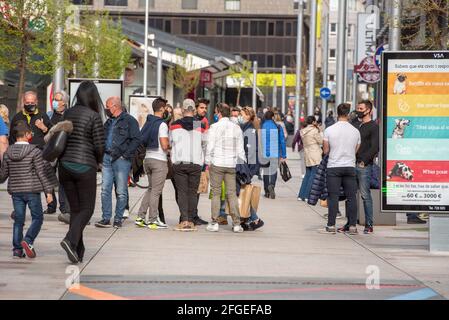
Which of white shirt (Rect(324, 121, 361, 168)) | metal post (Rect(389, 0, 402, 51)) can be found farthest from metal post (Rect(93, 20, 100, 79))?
white shirt (Rect(324, 121, 361, 168))

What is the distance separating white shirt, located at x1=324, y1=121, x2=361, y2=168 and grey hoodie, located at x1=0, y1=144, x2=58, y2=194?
5037 millimetres

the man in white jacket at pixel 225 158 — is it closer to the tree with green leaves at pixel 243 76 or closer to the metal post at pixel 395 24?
the metal post at pixel 395 24

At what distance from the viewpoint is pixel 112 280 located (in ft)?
37.1

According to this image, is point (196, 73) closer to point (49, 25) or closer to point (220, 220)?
point (49, 25)

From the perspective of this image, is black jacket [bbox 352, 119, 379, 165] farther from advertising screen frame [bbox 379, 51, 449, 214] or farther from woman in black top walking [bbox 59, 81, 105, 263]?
woman in black top walking [bbox 59, 81, 105, 263]

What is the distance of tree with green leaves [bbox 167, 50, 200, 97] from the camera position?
7269 centimetres

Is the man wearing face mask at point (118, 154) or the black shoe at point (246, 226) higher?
the man wearing face mask at point (118, 154)

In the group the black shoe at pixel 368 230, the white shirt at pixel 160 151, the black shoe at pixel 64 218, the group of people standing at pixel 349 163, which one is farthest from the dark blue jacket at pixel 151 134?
the black shoe at pixel 368 230

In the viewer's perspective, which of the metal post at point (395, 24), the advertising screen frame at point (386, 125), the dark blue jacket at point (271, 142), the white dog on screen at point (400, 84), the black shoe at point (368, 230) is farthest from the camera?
the metal post at point (395, 24)

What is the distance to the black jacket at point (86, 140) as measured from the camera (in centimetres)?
1280

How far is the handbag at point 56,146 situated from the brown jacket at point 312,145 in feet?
35.9

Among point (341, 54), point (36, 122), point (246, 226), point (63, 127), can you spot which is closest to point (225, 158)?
point (246, 226)

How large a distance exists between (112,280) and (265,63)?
10137 centimetres

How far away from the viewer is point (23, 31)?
27984mm
